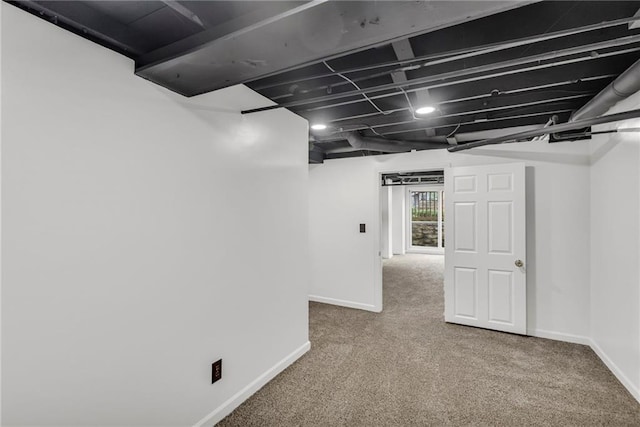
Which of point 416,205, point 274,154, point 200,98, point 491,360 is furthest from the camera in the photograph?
point 416,205

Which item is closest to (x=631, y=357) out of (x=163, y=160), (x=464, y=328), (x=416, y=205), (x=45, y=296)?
(x=464, y=328)

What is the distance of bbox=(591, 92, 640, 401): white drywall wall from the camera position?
2162 millimetres

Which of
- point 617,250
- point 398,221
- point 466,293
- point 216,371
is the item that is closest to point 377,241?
point 466,293

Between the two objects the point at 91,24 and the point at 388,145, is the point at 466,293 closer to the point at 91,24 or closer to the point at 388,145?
the point at 388,145

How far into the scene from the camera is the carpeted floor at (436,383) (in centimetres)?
198

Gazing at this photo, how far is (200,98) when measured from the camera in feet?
6.04

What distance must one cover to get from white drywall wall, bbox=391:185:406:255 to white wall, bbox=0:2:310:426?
7385 mm

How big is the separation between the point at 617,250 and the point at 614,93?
50.3 inches

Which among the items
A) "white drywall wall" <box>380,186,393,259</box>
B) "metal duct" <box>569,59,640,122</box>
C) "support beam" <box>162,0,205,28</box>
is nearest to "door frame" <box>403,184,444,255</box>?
"white drywall wall" <box>380,186,393,259</box>

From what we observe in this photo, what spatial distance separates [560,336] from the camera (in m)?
3.13

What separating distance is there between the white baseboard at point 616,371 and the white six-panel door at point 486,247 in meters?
0.58

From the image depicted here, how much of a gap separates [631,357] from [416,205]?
24.7 ft

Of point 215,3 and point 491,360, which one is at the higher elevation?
point 215,3

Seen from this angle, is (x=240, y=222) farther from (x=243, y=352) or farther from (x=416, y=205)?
(x=416, y=205)
